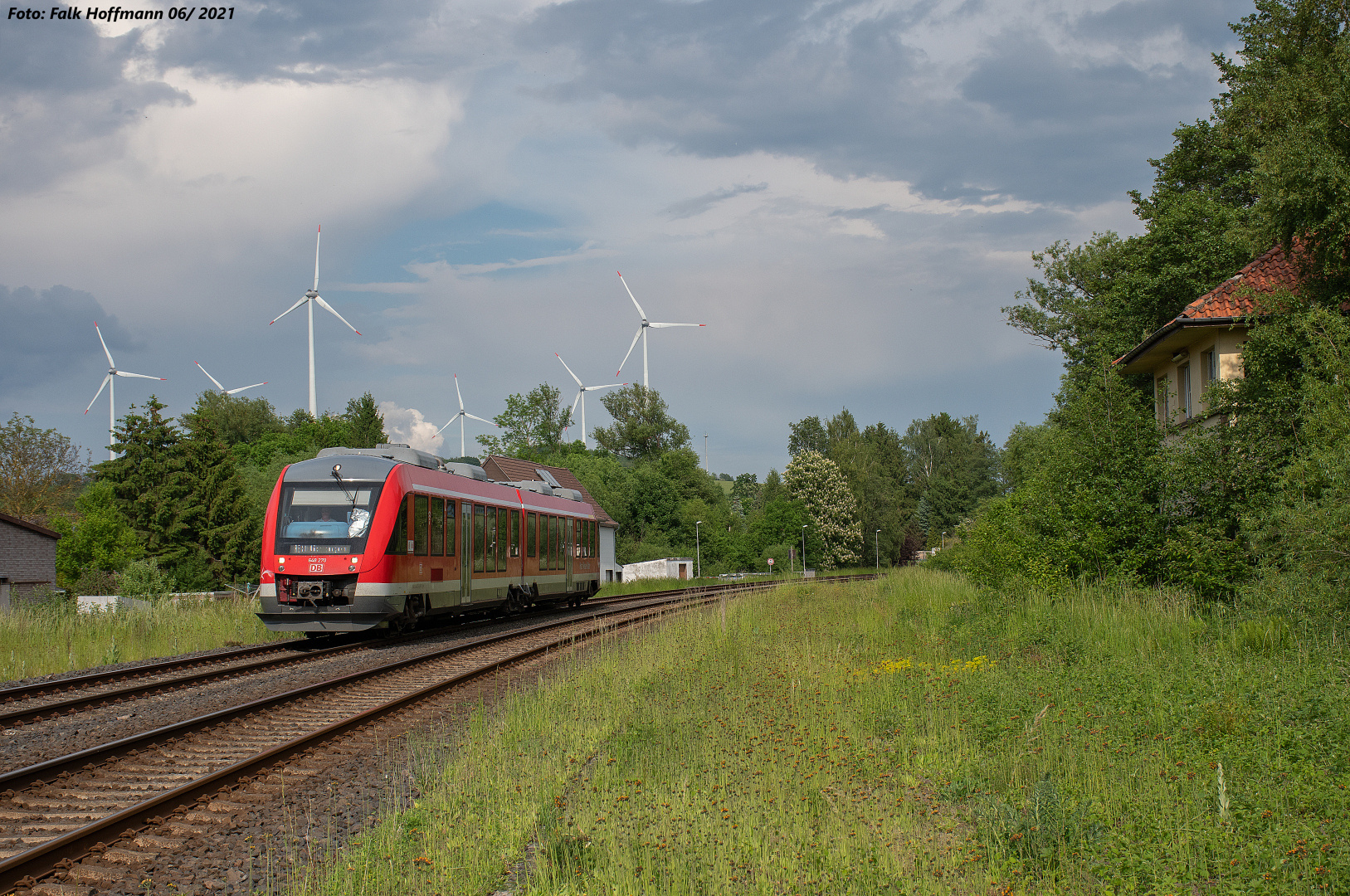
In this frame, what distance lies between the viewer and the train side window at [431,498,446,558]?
59.5 feet

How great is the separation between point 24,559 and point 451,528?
3295cm

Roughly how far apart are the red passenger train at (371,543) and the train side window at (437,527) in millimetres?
17

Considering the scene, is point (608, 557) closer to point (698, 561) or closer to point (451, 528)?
point (698, 561)

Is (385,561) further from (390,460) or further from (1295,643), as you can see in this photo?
(1295,643)

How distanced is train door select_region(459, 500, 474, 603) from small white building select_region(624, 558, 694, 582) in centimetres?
4161

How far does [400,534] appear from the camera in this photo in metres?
16.6

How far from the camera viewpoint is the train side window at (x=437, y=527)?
1814 cm

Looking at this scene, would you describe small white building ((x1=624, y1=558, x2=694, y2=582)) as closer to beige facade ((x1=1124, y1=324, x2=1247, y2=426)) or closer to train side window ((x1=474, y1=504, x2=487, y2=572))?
beige facade ((x1=1124, y1=324, x2=1247, y2=426))

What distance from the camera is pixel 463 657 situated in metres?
15.3

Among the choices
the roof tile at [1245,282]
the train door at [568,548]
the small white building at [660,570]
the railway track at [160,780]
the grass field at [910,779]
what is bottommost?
the small white building at [660,570]

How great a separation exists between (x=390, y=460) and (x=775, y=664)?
881 cm

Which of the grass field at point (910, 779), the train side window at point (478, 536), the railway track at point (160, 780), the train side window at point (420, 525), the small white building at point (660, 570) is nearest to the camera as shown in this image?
the grass field at point (910, 779)

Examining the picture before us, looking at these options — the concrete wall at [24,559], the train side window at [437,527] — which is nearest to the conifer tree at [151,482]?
the concrete wall at [24,559]

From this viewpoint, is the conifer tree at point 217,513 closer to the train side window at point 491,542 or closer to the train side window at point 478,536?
the train side window at point 491,542
